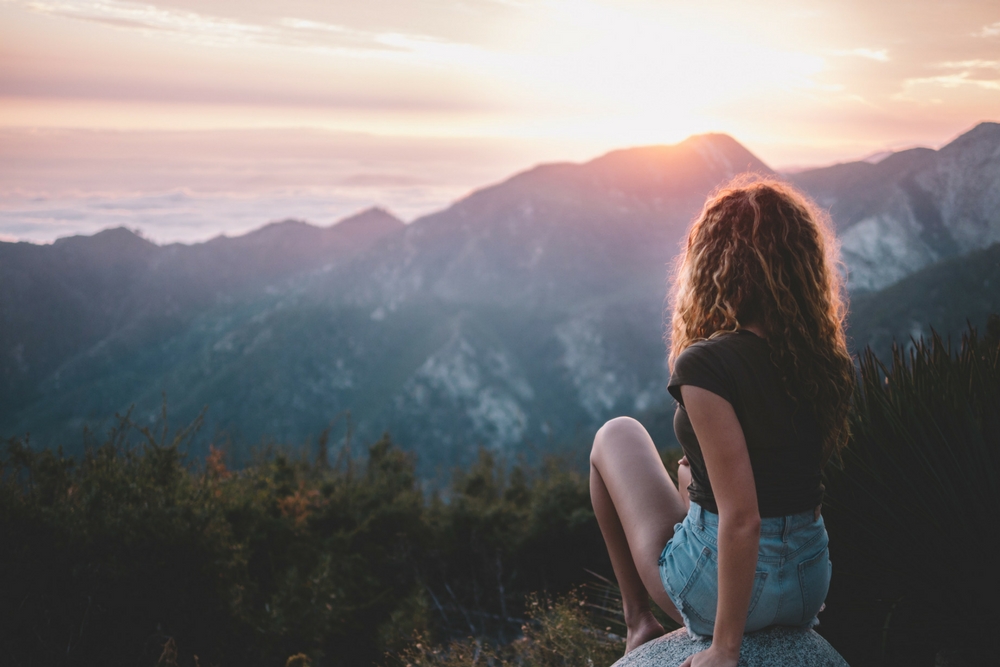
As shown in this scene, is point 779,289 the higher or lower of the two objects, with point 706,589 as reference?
higher

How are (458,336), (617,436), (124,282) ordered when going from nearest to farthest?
1. (617,436)
2. (458,336)
3. (124,282)

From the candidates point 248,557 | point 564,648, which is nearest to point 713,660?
point 564,648

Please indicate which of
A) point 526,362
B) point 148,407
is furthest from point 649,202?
point 148,407

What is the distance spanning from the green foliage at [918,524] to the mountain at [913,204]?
2.27m

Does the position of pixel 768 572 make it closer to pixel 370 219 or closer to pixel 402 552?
pixel 402 552

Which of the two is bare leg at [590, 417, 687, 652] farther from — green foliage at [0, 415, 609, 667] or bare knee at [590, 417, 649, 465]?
green foliage at [0, 415, 609, 667]

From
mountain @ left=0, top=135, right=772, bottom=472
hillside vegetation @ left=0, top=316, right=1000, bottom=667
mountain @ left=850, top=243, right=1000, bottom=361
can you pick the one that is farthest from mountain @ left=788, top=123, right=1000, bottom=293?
mountain @ left=0, top=135, right=772, bottom=472

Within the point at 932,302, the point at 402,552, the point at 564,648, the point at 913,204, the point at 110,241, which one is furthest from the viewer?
the point at 110,241

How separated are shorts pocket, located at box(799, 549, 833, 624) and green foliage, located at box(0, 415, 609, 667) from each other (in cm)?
238

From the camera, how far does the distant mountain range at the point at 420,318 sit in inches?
2287

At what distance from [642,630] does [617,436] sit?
59 cm

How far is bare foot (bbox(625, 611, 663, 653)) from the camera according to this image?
197cm

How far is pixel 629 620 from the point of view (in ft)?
6.68

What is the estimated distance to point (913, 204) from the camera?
73.2 feet
